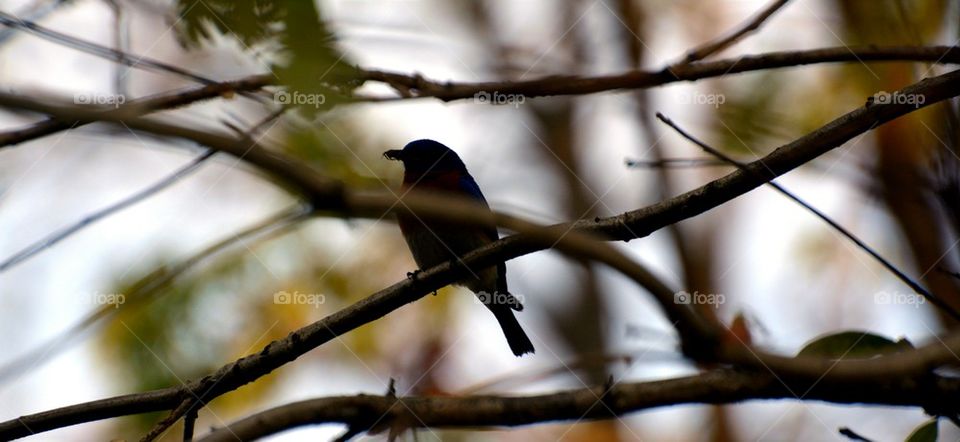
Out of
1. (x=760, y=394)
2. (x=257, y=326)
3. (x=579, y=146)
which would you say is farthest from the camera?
(x=579, y=146)

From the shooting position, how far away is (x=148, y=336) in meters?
5.95

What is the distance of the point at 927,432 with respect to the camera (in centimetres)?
306

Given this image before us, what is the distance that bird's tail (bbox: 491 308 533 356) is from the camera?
6.30 metres

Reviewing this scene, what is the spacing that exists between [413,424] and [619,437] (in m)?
7.48

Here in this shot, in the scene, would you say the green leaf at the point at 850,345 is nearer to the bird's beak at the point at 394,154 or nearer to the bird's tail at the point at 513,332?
the bird's tail at the point at 513,332

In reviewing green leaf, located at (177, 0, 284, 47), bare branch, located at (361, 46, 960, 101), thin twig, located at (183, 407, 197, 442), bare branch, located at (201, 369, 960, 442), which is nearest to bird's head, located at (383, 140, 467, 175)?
bare branch, located at (361, 46, 960, 101)

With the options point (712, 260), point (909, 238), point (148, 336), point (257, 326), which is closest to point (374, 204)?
point (148, 336)

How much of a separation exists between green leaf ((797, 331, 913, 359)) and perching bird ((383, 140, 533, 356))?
269 centimetres

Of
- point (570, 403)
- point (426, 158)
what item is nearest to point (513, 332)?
point (426, 158)

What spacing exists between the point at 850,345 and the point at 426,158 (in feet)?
13.4

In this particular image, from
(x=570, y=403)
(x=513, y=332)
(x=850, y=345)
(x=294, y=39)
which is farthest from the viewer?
(x=513, y=332)

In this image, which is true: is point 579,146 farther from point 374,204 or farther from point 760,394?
point 374,204

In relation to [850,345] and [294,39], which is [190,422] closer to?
[294,39]

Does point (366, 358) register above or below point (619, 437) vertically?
above
